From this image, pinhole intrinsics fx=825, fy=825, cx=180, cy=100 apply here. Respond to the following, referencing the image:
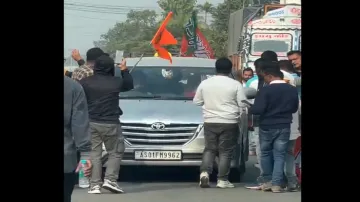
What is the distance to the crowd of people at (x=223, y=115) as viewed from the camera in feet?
32.6

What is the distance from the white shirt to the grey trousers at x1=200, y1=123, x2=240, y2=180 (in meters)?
0.09

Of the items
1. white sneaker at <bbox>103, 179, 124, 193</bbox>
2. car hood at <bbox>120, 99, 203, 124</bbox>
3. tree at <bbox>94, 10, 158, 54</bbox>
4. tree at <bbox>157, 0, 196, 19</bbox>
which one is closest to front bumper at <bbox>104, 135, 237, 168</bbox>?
car hood at <bbox>120, 99, 203, 124</bbox>

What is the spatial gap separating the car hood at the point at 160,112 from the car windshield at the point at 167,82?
0.24 m

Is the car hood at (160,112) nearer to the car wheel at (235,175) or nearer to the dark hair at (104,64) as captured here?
the car wheel at (235,175)

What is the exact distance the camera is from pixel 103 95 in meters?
9.92

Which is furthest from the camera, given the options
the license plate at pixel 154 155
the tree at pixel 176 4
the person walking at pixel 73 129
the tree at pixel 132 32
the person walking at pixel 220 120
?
the tree at pixel 132 32

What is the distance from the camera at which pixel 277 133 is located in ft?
33.6

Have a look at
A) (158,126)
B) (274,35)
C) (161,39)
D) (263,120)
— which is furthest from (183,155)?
(274,35)

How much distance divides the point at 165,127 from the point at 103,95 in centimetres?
122

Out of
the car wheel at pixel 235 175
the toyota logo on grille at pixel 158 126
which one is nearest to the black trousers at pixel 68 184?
the toyota logo on grille at pixel 158 126

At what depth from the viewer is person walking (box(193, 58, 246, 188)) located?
34.7 ft

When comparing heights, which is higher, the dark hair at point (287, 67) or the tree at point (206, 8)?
the tree at point (206, 8)

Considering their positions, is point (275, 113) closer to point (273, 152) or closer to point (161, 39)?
point (273, 152)
